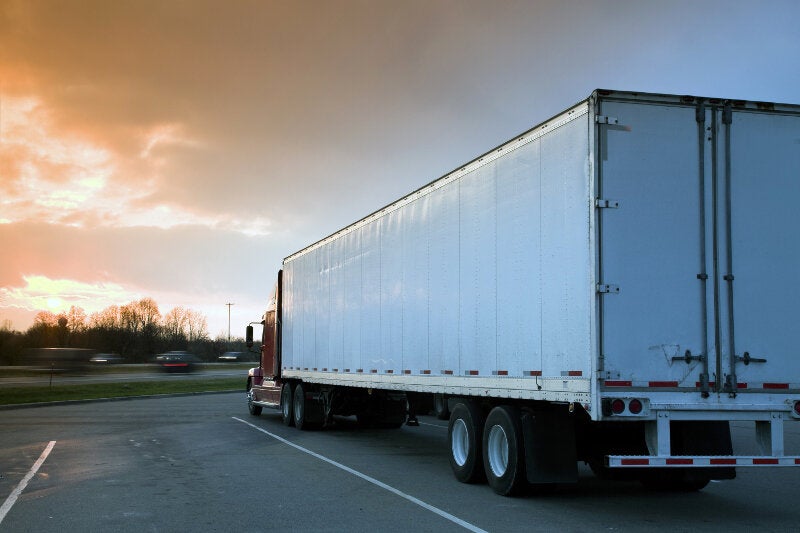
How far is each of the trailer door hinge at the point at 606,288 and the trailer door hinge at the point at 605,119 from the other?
A: 1.70 meters

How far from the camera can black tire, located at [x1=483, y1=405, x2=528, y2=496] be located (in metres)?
9.69

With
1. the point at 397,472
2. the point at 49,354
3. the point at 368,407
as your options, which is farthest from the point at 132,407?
the point at 49,354

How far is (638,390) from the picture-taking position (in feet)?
27.8

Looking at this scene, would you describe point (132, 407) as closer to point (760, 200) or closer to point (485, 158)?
point (485, 158)

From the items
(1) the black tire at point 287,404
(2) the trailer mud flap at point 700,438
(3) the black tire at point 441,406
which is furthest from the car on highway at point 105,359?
(2) the trailer mud flap at point 700,438

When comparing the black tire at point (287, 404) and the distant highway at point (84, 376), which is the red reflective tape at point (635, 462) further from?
the distant highway at point (84, 376)

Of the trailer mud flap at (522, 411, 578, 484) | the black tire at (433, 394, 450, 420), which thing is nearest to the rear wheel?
the black tire at (433, 394, 450, 420)

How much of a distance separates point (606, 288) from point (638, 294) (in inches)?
14.8

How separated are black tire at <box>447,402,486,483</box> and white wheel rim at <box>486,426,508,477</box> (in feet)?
1.15

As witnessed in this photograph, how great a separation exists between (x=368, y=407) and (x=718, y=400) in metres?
11.6

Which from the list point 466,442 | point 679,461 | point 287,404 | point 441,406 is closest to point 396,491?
point 466,442

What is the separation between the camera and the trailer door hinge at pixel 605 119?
8.68 m

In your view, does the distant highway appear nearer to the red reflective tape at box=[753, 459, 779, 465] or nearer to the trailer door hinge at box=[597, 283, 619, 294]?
the trailer door hinge at box=[597, 283, 619, 294]

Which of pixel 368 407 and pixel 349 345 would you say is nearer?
pixel 349 345
